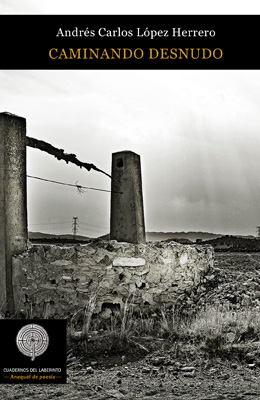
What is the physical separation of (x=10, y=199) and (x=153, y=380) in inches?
192

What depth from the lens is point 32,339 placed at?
17.8ft

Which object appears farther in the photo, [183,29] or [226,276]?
[226,276]

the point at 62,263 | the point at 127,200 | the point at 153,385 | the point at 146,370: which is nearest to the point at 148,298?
the point at 62,263

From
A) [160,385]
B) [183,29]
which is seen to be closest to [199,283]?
[160,385]

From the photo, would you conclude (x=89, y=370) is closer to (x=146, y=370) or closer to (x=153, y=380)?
(x=146, y=370)

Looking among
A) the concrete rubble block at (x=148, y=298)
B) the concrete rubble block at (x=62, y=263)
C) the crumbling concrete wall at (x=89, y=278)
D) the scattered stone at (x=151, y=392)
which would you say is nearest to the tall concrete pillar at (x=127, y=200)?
the crumbling concrete wall at (x=89, y=278)

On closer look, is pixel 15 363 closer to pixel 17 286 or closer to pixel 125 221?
pixel 17 286

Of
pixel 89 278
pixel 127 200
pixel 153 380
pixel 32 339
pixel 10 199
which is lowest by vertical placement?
pixel 153 380

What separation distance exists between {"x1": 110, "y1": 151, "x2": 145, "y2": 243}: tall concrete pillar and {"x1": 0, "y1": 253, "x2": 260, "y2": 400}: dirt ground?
14.9 ft

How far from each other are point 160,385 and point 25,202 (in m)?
5.13

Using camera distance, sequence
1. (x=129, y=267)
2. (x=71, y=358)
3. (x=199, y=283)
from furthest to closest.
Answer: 1. (x=199, y=283)
2. (x=129, y=267)
3. (x=71, y=358)

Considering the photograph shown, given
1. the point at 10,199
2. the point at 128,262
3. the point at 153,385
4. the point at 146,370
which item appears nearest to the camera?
the point at 153,385

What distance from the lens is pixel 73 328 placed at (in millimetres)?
7691

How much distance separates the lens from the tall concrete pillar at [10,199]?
8805 millimetres
